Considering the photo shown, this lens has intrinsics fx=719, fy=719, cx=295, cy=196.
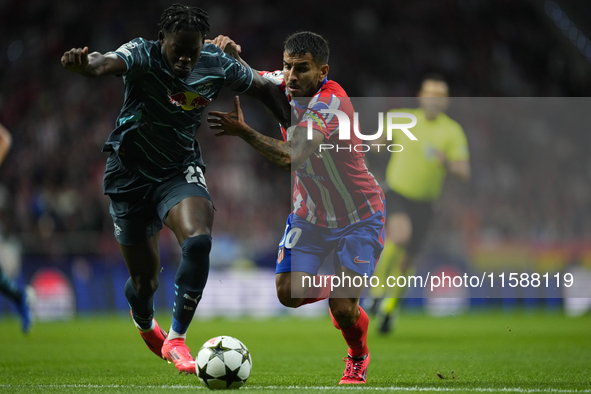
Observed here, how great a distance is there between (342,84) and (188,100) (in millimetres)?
14266

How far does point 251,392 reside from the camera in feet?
13.0

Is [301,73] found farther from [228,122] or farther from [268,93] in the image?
[228,122]

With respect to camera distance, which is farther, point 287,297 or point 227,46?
point 227,46

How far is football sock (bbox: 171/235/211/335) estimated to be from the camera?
14.3ft

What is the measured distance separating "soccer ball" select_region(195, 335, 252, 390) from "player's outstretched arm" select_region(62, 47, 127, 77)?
1.63 m

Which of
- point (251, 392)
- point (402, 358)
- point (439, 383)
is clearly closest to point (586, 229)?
point (402, 358)

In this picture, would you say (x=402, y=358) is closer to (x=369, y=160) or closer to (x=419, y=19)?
(x=369, y=160)

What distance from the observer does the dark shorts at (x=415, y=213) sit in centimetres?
881

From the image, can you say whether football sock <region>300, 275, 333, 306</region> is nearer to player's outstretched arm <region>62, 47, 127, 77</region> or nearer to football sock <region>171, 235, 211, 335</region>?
football sock <region>171, 235, 211, 335</region>

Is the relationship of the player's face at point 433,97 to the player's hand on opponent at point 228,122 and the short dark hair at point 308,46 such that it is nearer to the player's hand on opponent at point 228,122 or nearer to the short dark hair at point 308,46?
the short dark hair at point 308,46

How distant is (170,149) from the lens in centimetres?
475

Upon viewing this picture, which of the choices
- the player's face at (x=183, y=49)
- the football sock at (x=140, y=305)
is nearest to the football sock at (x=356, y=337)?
the football sock at (x=140, y=305)

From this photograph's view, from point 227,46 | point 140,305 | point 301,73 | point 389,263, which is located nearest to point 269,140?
point 301,73

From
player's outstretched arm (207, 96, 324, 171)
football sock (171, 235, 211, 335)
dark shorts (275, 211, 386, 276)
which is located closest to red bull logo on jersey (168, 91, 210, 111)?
player's outstretched arm (207, 96, 324, 171)
